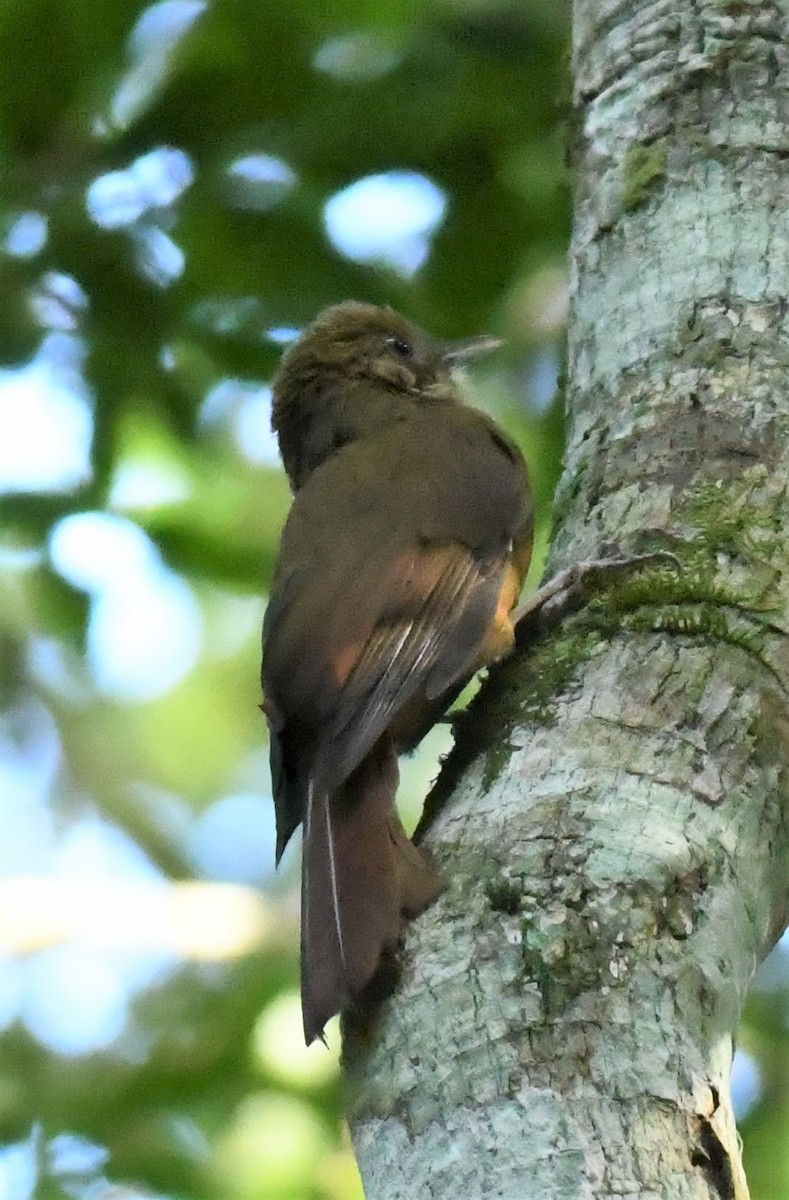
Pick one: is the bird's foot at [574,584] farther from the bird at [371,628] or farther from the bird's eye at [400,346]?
the bird's eye at [400,346]

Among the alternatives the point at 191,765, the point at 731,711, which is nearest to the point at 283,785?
the point at 731,711

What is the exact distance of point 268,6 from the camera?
10.3 ft

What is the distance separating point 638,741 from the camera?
6.61ft

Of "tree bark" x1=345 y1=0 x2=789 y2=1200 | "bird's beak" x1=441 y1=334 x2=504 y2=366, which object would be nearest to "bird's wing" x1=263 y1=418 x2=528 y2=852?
"tree bark" x1=345 y1=0 x2=789 y2=1200

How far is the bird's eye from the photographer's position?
3.84 metres

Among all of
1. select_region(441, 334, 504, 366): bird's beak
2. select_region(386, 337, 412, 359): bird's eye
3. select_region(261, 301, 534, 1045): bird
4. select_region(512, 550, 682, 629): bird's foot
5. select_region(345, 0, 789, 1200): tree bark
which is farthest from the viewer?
select_region(386, 337, 412, 359): bird's eye

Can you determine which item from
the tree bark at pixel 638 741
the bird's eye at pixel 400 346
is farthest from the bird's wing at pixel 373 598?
the bird's eye at pixel 400 346

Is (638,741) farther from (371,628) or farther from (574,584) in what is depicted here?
(371,628)

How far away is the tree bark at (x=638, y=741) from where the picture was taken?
62.8 inches

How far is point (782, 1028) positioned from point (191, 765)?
317 cm

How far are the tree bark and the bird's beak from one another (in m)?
0.63

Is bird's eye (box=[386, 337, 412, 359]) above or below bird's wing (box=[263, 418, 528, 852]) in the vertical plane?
above

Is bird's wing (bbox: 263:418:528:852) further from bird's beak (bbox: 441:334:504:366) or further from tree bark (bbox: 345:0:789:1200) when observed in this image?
bird's beak (bbox: 441:334:504:366)

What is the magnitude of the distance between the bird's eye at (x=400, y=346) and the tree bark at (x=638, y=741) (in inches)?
35.1
